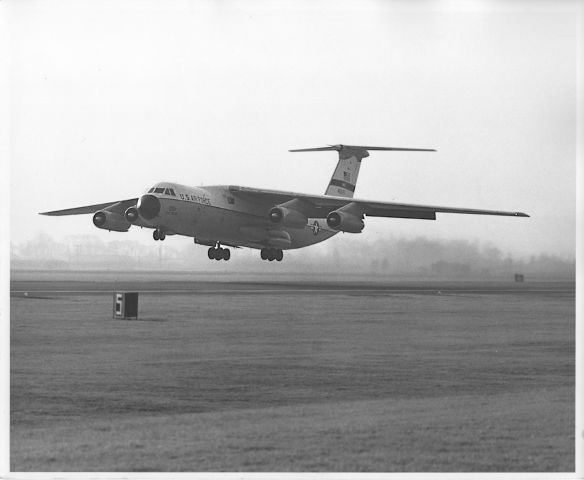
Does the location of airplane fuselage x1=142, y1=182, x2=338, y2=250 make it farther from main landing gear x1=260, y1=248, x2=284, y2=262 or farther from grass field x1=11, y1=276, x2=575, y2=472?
grass field x1=11, y1=276, x2=575, y2=472

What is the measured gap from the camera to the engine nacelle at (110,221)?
47.1 feet

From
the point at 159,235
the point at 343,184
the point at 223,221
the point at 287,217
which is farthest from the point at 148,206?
the point at 343,184

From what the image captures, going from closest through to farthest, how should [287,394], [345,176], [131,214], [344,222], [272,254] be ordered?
[287,394] < [131,214] < [344,222] < [272,254] < [345,176]

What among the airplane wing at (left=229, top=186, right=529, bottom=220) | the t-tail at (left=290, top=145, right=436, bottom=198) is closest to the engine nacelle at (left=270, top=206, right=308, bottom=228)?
the airplane wing at (left=229, top=186, right=529, bottom=220)

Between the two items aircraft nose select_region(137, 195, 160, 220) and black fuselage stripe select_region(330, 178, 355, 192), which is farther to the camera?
black fuselage stripe select_region(330, 178, 355, 192)

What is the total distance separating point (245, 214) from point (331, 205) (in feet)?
5.60

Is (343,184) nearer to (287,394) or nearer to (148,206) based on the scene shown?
(148,206)

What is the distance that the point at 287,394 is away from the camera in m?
6.76

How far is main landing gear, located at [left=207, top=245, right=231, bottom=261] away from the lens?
15914mm

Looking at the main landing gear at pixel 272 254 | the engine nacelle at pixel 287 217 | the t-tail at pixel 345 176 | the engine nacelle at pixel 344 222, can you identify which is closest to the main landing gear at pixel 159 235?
the engine nacelle at pixel 287 217

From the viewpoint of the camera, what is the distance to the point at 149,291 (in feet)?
47.3

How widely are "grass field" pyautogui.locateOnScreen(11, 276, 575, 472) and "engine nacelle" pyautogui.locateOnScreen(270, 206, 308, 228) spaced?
5.49 m

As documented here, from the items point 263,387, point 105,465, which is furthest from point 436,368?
point 105,465

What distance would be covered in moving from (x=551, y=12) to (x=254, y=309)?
5.66m
